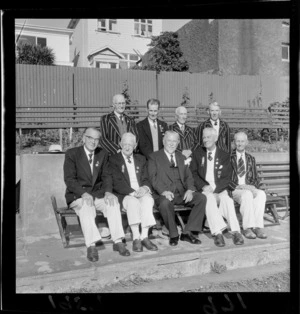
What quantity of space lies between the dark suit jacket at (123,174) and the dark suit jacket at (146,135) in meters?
0.25

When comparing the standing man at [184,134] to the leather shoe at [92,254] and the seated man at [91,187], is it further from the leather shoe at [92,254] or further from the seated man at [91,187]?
the leather shoe at [92,254]

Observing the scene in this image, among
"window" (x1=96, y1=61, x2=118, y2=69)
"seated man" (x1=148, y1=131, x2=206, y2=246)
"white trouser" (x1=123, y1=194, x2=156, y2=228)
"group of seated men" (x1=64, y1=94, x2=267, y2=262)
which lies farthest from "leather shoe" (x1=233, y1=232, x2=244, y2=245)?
"window" (x1=96, y1=61, x2=118, y2=69)

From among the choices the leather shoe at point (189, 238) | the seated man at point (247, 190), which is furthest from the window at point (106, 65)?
the leather shoe at point (189, 238)

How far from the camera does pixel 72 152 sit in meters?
4.32

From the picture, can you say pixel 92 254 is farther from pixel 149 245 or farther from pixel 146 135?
Answer: pixel 146 135

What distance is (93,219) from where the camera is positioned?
13.3 feet

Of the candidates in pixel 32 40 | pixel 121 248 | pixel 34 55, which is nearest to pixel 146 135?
pixel 121 248

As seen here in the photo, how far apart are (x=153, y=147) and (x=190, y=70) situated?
119cm

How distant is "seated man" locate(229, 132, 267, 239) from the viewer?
449 centimetres

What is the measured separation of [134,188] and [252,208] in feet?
4.33

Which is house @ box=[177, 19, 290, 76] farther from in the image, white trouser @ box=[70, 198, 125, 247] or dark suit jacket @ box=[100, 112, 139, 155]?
white trouser @ box=[70, 198, 125, 247]

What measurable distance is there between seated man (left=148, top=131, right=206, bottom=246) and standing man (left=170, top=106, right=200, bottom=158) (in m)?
0.23

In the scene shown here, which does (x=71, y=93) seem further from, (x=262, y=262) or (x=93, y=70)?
(x=262, y=262)

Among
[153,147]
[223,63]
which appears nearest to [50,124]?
[153,147]
